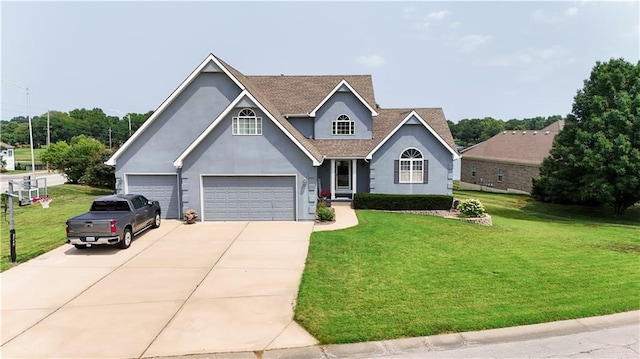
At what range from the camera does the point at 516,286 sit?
37.3 feet

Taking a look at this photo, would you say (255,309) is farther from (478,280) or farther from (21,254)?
(21,254)

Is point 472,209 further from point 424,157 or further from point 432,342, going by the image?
point 432,342

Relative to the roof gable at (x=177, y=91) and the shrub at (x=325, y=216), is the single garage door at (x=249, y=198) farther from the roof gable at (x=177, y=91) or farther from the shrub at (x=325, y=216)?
the roof gable at (x=177, y=91)

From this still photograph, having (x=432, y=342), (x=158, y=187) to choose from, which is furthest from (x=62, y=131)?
(x=432, y=342)

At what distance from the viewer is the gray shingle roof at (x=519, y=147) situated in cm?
4143

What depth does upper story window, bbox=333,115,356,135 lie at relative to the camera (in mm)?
26938

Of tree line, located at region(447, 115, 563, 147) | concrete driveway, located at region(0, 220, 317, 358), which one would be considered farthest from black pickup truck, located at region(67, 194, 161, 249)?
tree line, located at region(447, 115, 563, 147)

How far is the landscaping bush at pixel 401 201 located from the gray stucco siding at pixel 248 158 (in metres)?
4.56

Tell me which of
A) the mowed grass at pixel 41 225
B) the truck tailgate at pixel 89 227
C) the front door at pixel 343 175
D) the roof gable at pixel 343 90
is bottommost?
Answer: the mowed grass at pixel 41 225

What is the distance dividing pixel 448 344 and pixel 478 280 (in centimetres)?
410

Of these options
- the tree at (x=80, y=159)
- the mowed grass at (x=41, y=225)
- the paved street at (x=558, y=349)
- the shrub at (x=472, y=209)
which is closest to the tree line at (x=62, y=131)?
A: the tree at (x=80, y=159)

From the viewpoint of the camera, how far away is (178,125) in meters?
22.1

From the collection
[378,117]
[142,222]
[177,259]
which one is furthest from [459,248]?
[378,117]

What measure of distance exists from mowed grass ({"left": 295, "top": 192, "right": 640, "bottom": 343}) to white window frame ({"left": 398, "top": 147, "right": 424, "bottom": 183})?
19.4ft
